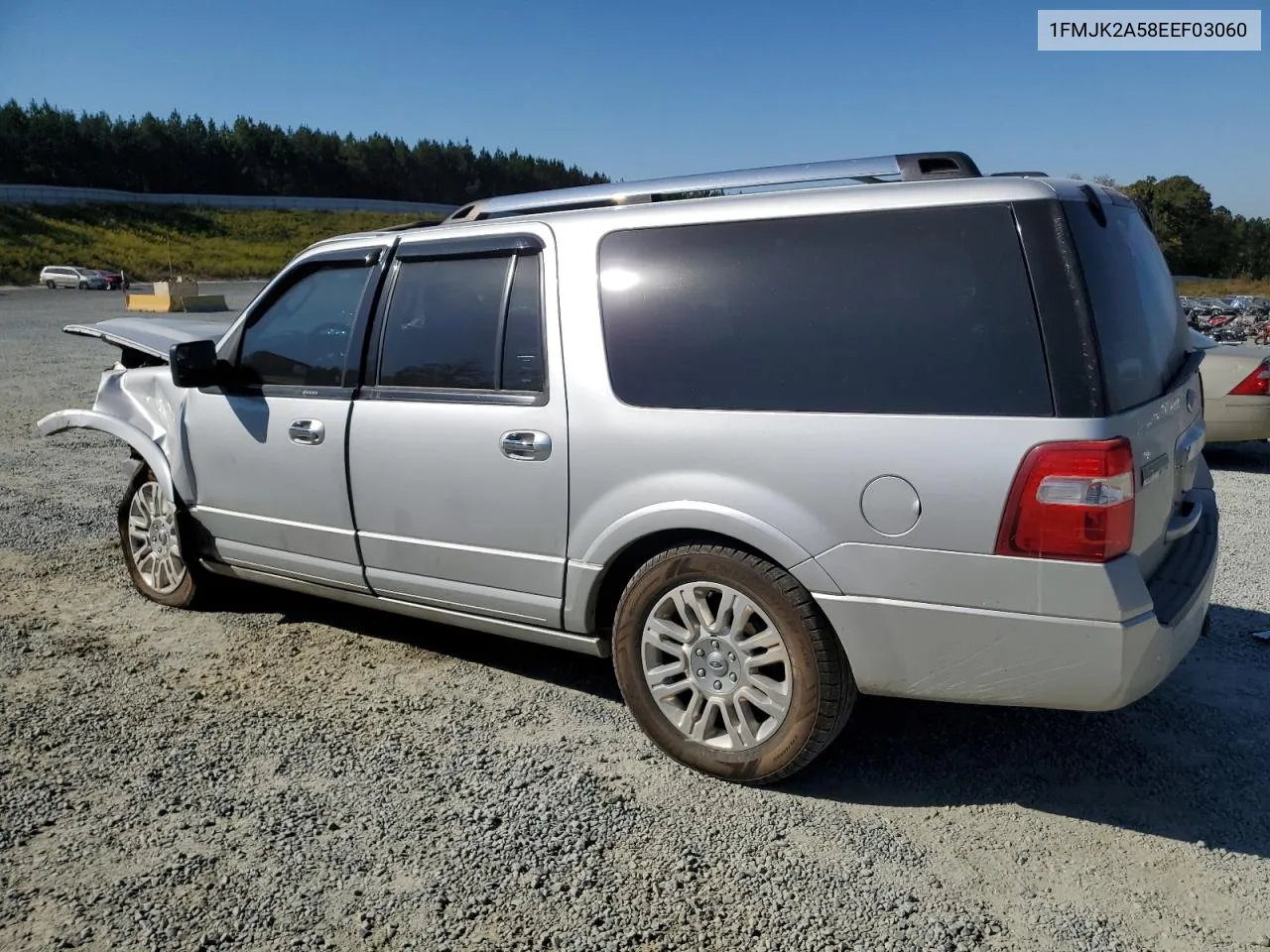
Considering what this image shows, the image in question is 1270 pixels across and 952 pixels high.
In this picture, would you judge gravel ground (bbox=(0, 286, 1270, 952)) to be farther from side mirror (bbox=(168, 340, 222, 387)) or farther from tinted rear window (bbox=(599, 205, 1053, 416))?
tinted rear window (bbox=(599, 205, 1053, 416))

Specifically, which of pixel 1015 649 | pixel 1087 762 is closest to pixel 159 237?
pixel 1087 762

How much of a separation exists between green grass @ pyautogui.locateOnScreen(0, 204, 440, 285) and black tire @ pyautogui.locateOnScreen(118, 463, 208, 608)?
48813mm

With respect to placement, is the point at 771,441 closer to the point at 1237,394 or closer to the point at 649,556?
the point at 649,556

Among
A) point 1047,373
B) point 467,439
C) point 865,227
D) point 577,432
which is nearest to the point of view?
point 1047,373

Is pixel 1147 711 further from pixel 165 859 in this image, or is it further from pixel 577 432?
pixel 165 859

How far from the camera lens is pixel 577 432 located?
3.49 meters

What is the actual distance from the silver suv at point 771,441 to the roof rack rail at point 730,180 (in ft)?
0.05

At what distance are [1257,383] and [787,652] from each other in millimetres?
7053

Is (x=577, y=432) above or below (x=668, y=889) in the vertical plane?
above

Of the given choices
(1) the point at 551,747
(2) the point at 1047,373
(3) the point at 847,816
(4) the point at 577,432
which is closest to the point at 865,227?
(2) the point at 1047,373

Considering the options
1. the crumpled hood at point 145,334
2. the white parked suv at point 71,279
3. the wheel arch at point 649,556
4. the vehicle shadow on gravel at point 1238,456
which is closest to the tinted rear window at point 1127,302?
the wheel arch at point 649,556

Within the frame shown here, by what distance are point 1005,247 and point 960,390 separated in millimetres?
426

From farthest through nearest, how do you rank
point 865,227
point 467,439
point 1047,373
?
point 467,439 → point 865,227 → point 1047,373

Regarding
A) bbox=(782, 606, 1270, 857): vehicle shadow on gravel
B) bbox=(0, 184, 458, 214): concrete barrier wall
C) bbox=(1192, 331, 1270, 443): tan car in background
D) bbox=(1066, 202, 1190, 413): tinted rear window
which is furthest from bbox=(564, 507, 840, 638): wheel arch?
bbox=(0, 184, 458, 214): concrete barrier wall
